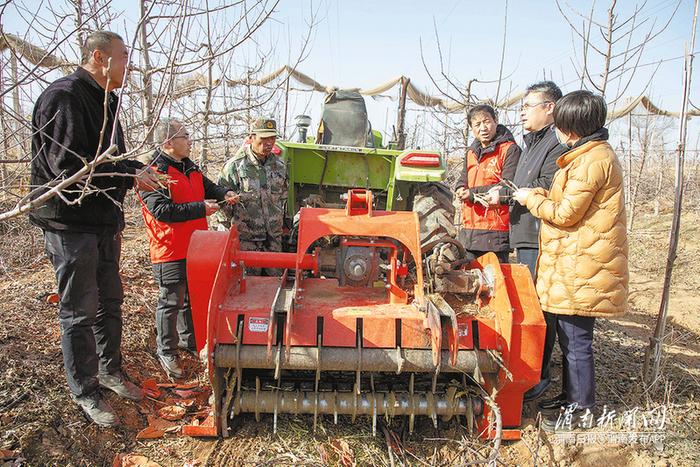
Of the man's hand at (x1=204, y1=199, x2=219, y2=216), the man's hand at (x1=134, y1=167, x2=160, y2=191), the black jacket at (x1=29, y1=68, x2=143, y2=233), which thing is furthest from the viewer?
the man's hand at (x1=204, y1=199, x2=219, y2=216)

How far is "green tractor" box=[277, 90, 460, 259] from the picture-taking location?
4.12 m

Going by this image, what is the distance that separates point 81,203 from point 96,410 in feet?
3.77

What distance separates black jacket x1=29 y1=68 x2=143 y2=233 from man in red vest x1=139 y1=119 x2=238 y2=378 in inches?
21.4

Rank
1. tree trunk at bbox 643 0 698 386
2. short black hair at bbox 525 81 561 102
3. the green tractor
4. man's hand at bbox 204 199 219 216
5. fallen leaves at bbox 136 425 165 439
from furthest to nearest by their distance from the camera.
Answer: the green tractor → man's hand at bbox 204 199 219 216 → short black hair at bbox 525 81 561 102 → tree trunk at bbox 643 0 698 386 → fallen leaves at bbox 136 425 165 439

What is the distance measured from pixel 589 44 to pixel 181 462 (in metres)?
4.78

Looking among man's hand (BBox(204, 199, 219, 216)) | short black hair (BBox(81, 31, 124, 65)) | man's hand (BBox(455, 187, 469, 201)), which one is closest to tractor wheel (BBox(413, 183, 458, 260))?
man's hand (BBox(455, 187, 469, 201))

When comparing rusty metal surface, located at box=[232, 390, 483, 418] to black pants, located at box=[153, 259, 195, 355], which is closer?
rusty metal surface, located at box=[232, 390, 483, 418]

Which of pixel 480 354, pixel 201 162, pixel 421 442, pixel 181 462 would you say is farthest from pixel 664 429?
pixel 201 162

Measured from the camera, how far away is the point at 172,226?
3355mm

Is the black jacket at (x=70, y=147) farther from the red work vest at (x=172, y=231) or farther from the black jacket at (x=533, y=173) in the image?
the black jacket at (x=533, y=173)

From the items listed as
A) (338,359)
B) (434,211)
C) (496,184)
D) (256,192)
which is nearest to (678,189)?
(496,184)

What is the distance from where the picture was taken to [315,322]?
253 cm

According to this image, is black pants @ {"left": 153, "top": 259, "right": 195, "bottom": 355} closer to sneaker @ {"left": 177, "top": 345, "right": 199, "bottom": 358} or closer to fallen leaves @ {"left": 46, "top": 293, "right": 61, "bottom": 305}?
sneaker @ {"left": 177, "top": 345, "right": 199, "bottom": 358}

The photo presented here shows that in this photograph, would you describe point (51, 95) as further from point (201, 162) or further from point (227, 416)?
point (201, 162)
